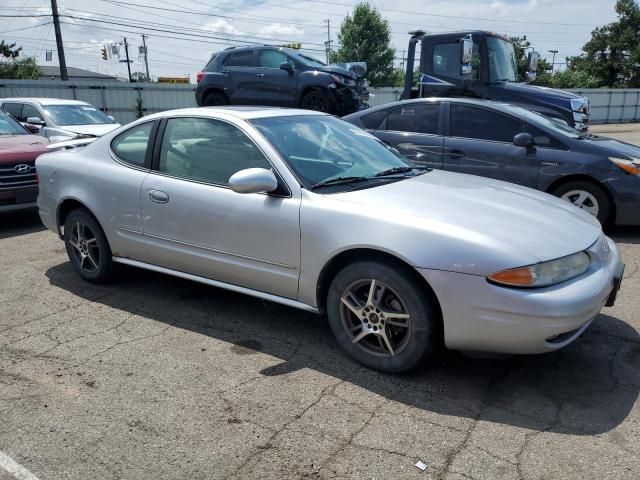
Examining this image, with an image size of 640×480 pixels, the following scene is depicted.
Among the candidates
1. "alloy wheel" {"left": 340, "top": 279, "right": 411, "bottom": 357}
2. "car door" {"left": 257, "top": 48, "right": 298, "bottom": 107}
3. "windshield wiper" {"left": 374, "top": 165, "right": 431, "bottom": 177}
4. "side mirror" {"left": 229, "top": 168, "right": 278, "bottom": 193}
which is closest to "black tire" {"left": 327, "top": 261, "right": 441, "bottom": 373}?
"alloy wheel" {"left": 340, "top": 279, "right": 411, "bottom": 357}

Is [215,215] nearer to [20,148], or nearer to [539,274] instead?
[539,274]

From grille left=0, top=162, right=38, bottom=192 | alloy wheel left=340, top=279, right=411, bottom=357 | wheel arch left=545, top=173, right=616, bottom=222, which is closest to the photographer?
alloy wheel left=340, top=279, right=411, bottom=357

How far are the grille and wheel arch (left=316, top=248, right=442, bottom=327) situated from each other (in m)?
5.06

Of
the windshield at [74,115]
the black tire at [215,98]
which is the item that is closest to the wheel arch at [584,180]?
the black tire at [215,98]

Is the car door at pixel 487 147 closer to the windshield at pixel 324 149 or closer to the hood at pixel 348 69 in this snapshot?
the windshield at pixel 324 149

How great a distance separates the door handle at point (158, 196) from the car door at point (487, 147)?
12.3ft

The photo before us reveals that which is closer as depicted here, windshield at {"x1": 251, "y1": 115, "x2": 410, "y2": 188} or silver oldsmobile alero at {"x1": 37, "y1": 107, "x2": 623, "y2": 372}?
silver oldsmobile alero at {"x1": 37, "y1": 107, "x2": 623, "y2": 372}

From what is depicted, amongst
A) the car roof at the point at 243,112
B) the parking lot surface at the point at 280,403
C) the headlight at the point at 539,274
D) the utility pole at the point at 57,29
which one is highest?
the utility pole at the point at 57,29

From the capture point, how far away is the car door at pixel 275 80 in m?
Result: 11.6

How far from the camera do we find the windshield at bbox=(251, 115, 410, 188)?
371cm

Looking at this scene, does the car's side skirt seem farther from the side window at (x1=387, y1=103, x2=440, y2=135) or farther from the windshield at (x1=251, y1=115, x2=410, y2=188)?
the side window at (x1=387, y1=103, x2=440, y2=135)

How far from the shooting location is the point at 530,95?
9578mm

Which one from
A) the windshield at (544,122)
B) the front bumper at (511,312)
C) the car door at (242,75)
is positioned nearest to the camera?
the front bumper at (511,312)

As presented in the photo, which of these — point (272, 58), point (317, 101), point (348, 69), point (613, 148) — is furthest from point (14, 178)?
point (348, 69)
